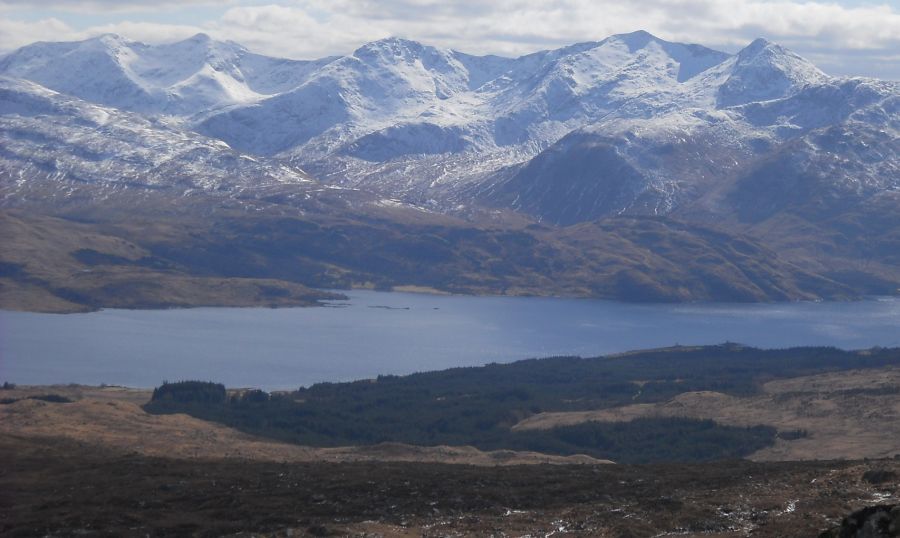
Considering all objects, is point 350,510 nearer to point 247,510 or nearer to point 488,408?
point 247,510

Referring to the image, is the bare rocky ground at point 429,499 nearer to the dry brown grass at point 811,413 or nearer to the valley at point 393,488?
the valley at point 393,488

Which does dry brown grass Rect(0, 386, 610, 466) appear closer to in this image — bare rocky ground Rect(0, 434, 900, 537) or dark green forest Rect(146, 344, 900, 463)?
dark green forest Rect(146, 344, 900, 463)

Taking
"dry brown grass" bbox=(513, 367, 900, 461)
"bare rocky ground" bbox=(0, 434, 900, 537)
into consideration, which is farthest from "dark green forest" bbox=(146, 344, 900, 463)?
"bare rocky ground" bbox=(0, 434, 900, 537)

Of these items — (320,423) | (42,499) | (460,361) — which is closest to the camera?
(42,499)

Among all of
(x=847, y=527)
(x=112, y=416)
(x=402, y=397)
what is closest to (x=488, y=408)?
(x=402, y=397)

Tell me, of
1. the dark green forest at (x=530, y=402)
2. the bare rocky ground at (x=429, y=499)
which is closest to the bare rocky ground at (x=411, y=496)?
the bare rocky ground at (x=429, y=499)

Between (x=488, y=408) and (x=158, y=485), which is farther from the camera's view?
(x=488, y=408)

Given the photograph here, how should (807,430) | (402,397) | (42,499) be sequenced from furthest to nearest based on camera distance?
(402,397) → (807,430) → (42,499)
